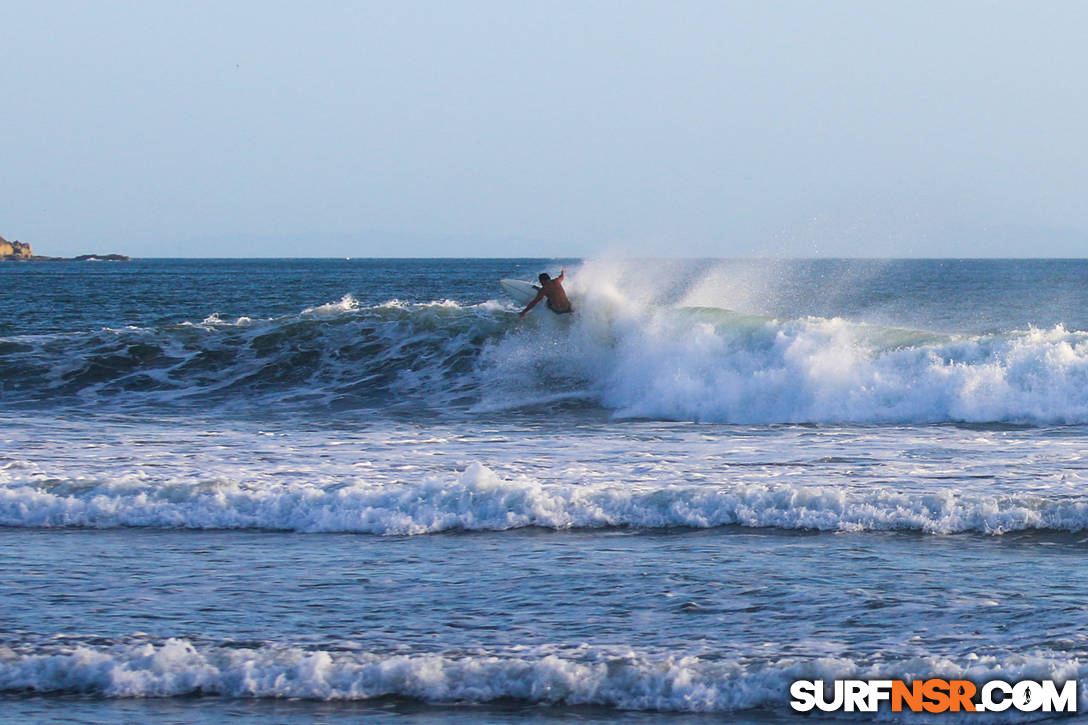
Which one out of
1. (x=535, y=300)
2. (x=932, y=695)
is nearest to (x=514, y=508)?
(x=932, y=695)

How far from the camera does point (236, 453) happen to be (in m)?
13.3

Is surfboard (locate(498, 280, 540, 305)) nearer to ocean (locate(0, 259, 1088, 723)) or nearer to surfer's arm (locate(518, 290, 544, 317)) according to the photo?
surfer's arm (locate(518, 290, 544, 317))

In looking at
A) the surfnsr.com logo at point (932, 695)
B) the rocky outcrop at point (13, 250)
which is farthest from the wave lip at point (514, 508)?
the rocky outcrop at point (13, 250)

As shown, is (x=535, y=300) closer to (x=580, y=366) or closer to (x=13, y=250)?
(x=580, y=366)

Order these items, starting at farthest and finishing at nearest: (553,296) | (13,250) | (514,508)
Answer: (13,250) → (553,296) → (514,508)

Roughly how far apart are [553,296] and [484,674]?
15.7 m

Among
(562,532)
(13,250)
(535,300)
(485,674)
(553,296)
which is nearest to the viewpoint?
Result: (485,674)

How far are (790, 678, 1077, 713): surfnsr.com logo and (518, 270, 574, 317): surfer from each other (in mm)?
15582

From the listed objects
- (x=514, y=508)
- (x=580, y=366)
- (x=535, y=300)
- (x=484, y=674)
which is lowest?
(x=484, y=674)

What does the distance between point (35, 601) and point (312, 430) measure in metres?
8.30

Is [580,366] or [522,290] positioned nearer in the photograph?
[580,366]

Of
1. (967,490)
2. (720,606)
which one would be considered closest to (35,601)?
(720,606)

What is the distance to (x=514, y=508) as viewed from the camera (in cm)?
988

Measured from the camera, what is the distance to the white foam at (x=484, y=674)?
5977 mm
